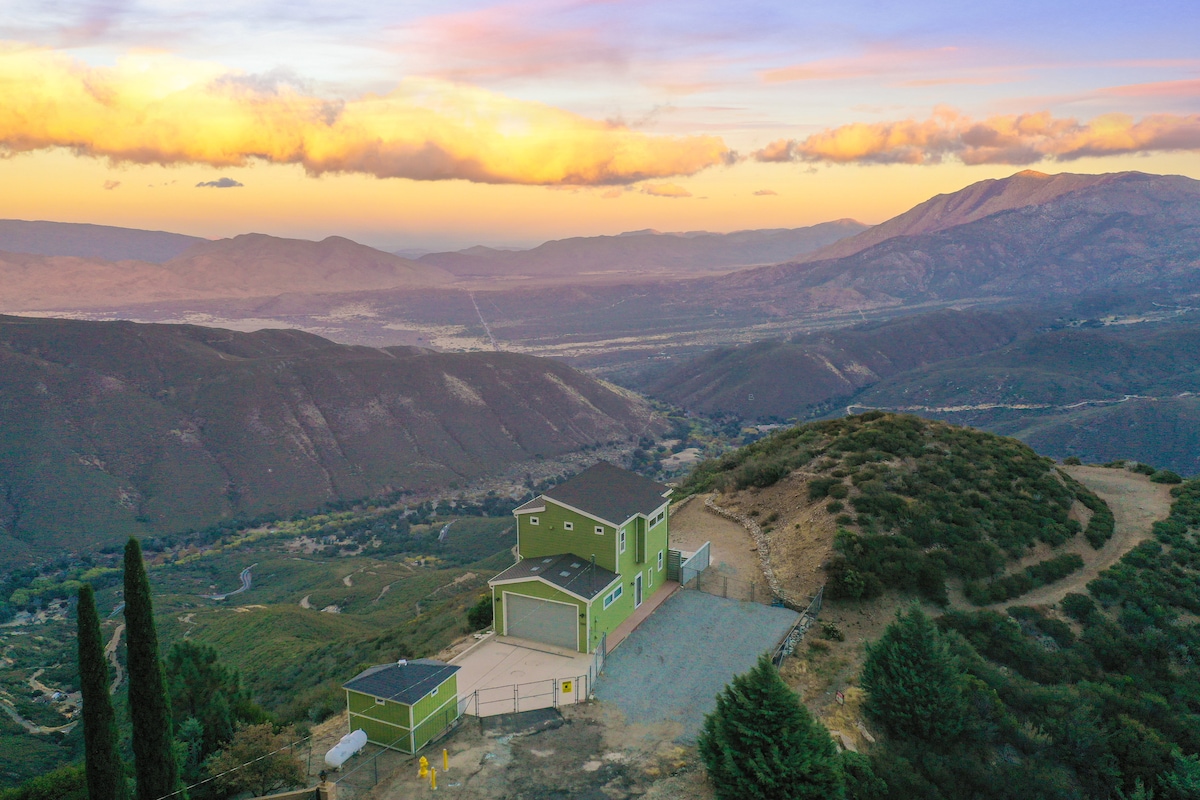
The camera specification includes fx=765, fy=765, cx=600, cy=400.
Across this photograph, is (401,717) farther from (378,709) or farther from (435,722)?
(435,722)

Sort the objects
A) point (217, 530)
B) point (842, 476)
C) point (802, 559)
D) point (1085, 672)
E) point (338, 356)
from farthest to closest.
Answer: point (338, 356)
point (217, 530)
point (842, 476)
point (802, 559)
point (1085, 672)

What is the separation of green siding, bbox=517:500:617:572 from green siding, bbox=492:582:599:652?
0.43 metres

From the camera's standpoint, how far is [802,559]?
28.2 m

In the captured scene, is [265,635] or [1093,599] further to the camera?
[265,635]

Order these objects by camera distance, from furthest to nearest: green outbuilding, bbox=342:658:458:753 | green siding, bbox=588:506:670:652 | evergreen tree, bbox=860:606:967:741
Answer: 1. green siding, bbox=588:506:670:652
2. green outbuilding, bbox=342:658:458:753
3. evergreen tree, bbox=860:606:967:741

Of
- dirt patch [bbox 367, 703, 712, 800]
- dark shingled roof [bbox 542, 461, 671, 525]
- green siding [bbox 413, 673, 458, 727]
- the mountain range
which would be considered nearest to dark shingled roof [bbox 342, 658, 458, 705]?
green siding [bbox 413, 673, 458, 727]

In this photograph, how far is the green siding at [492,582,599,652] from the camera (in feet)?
74.6

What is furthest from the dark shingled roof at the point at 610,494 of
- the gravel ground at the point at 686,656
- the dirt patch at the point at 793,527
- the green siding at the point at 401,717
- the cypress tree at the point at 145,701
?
the cypress tree at the point at 145,701

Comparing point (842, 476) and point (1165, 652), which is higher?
point (842, 476)

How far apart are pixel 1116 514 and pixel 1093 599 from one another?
10377 millimetres

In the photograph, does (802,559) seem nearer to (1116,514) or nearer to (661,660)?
(661,660)

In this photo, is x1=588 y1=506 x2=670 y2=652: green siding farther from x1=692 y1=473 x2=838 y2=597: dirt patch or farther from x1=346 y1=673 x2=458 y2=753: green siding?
x1=346 y1=673 x2=458 y2=753: green siding

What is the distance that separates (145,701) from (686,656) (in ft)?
45.8

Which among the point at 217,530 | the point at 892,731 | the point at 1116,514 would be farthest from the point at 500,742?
the point at 217,530
